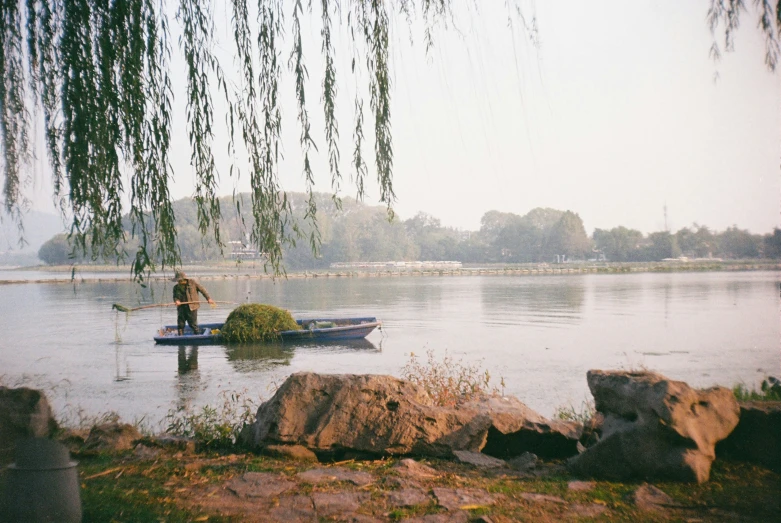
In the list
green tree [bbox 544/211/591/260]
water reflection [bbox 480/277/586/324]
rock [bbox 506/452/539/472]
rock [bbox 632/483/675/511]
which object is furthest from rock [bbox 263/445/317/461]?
green tree [bbox 544/211/591/260]

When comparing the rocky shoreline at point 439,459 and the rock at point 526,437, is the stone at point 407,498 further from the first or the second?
the rock at point 526,437

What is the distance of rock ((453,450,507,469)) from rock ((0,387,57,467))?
3.42m

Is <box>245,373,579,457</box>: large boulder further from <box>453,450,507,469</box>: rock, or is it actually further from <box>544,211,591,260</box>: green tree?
<box>544,211,591,260</box>: green tree

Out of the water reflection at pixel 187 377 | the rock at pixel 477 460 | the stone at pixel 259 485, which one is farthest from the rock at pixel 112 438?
the water reflection at pixel 187 377

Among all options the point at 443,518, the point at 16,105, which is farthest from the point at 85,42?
the point at 443,518

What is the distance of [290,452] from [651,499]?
286cm

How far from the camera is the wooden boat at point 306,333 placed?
2078 centimetres

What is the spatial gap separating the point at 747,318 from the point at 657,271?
85343 millimetres

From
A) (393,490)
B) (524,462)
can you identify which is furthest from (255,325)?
(393,490)

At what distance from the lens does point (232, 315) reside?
2119 cm

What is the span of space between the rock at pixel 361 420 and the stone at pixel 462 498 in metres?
1.19

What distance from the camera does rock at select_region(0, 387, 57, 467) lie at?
5.14 metres

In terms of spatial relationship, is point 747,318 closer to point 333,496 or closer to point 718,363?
point 718,363

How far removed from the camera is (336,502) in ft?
13.6
